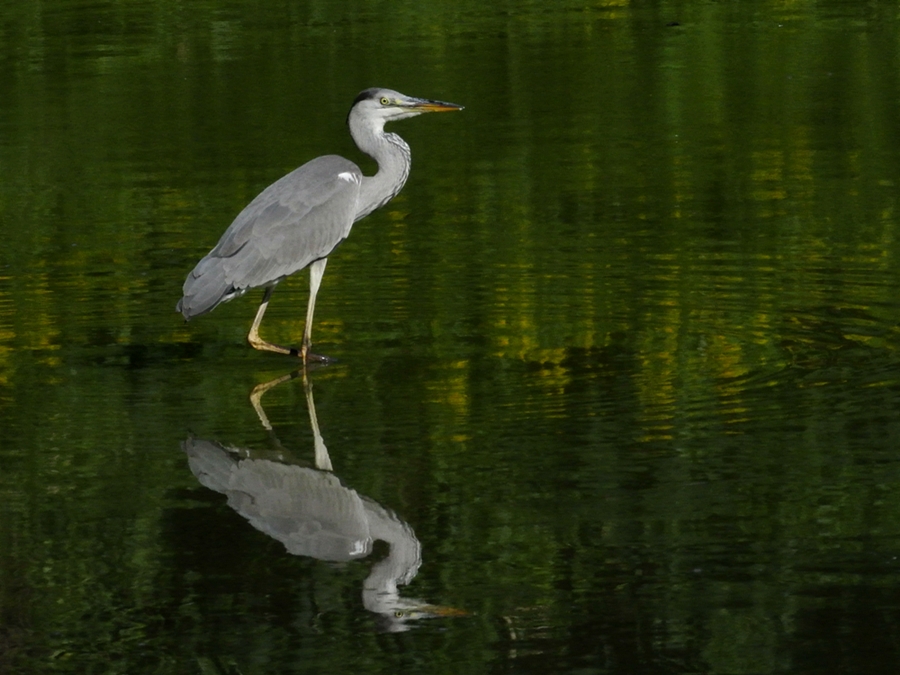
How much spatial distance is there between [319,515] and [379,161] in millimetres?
4341

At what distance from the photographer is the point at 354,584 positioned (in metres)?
6.91

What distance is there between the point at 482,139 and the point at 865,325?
9.09 metres

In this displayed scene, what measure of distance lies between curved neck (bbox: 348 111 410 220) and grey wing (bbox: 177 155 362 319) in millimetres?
150

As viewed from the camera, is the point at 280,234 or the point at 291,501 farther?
the point at 280,234

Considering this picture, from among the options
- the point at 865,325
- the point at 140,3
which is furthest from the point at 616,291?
the point at 140,3

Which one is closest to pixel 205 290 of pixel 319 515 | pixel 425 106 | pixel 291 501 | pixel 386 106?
pixel 386 106

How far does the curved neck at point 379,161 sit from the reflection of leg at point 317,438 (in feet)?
5.84

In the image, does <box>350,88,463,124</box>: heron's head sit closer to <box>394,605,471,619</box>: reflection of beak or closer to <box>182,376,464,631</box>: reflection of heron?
<box>182,376,464,631</box>: reflection of heron

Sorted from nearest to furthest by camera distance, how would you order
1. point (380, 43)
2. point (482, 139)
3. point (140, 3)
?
point (482, 139) → point (380, 43) → point (140, 3)

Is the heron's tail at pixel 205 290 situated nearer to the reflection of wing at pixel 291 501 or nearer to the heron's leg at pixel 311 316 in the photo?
the heron's leg at pixel 311 316

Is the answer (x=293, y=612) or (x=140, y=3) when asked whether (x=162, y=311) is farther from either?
(x=140, y=3)

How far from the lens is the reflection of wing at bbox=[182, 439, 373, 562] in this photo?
738 cm

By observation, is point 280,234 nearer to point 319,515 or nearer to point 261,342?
point 261,342

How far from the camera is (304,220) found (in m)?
11.1
